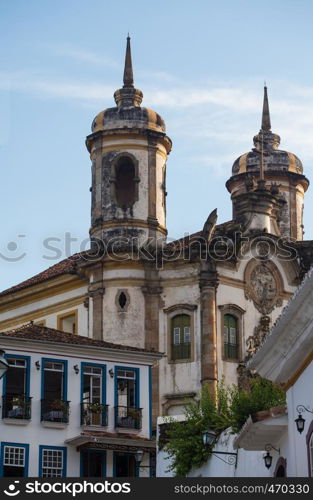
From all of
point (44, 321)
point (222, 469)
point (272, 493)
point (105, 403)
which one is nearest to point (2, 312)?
point (44, 321)

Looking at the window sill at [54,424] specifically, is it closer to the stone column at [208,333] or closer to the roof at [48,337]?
the roof at [48,337]

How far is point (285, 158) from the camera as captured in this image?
67.4m

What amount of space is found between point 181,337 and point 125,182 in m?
7.52

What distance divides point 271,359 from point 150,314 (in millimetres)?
27696

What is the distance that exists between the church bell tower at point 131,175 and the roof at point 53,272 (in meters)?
1.67

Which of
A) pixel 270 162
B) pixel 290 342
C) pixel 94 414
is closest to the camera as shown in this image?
pixel 290 342

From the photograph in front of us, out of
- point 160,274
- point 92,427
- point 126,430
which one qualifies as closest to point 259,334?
point 160,274

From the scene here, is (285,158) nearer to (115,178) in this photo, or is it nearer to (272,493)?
(115,178)

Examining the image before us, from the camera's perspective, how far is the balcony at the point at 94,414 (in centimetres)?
4241

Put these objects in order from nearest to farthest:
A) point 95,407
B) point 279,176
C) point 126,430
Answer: point 95,407 → point 126,430 → point 279,176

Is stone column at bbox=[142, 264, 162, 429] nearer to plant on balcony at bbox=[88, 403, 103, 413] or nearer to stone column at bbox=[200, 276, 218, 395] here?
stone column at bbox=[200, 276, 218, 395]

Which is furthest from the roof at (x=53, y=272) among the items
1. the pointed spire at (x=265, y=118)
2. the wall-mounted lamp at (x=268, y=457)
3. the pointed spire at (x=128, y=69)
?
the wall-mounted lamp at (x=268, y=457)

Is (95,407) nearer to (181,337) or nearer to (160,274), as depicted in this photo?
(181,337)

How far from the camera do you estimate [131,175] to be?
191ft
